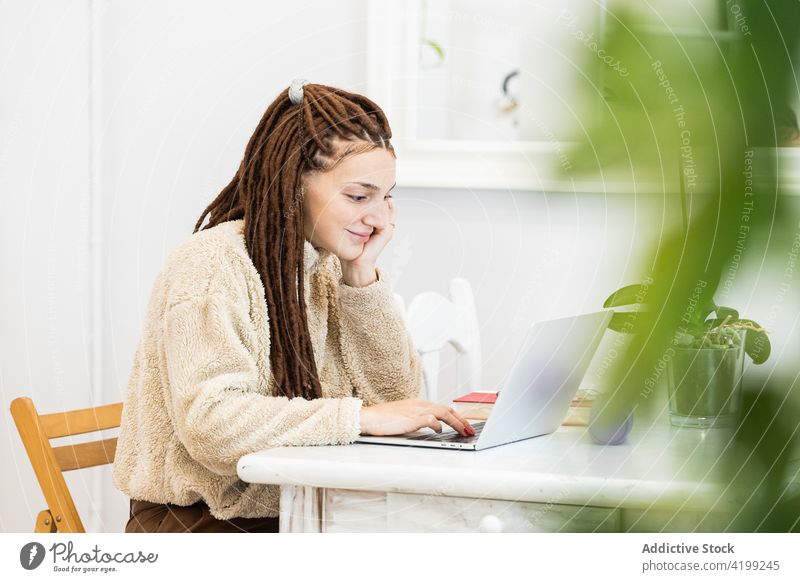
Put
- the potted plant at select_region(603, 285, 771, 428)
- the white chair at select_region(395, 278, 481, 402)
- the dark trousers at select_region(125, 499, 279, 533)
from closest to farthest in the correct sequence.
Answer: the potted plant at select_region(603, 285, 771, 428) < the dark trousers at select_region(125, 499, 279, 533) < the white chair at select_region(395, 278, 481, 402)

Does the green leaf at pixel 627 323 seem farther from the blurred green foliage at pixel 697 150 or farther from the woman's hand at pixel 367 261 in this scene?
the woman's hand at pixel 367 261

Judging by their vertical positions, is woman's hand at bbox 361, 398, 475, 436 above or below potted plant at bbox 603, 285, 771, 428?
below

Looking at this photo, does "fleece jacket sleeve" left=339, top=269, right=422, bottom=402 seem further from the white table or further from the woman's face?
the white table

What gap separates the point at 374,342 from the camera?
1.01m

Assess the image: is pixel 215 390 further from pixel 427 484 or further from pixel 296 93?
pixel 296 93

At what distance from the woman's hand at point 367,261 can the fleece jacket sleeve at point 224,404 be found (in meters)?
0.26

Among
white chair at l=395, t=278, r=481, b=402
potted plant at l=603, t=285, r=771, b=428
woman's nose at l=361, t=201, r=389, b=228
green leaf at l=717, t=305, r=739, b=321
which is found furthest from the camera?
white chair at l=395, t=278, r=481, b=402

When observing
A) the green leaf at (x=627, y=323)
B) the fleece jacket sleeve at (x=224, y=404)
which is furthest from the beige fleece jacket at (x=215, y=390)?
the green leaf at (x=627, y=323)

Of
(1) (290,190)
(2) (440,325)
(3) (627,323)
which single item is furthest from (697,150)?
(2) (440,325)

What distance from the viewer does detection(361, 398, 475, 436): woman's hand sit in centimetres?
74

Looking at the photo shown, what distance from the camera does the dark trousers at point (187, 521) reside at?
2.68 feet

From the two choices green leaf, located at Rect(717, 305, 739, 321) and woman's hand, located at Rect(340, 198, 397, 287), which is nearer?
green leaf, located at Rect(717, 305, 739, 321)
